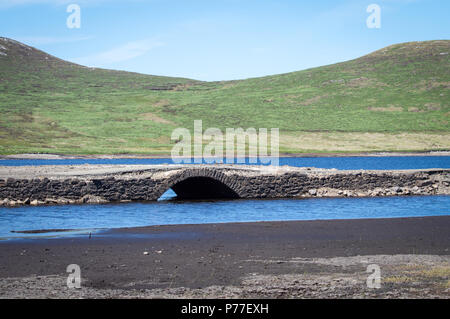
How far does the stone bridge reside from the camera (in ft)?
91.1

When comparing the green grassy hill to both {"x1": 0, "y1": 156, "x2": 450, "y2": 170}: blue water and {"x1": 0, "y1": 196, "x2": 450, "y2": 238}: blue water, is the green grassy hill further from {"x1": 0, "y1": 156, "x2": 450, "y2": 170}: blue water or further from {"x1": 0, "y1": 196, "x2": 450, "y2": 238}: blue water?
{"x1": 0, "y1": 196, "x2": 450, "y2": 238}: blue water

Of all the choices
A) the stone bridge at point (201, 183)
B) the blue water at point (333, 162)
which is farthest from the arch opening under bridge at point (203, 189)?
the blue water at point (333, 162)

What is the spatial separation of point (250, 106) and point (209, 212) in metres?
95.9

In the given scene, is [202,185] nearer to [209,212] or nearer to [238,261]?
[209,212]

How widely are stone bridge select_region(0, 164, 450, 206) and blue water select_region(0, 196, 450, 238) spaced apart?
100 cm

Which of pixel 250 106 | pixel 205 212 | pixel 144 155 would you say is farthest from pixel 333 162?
pixel 205 212

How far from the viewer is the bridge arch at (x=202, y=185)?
29672mm

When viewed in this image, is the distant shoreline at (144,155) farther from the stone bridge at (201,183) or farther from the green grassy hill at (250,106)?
the stone bridge at (201,183)

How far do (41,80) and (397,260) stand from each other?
145278 mm

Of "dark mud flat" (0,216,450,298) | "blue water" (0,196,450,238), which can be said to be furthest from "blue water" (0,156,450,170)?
"dark mud flat" (0,216,450,298)

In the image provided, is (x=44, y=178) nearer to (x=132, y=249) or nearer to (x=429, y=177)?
(x=132, y=249)
